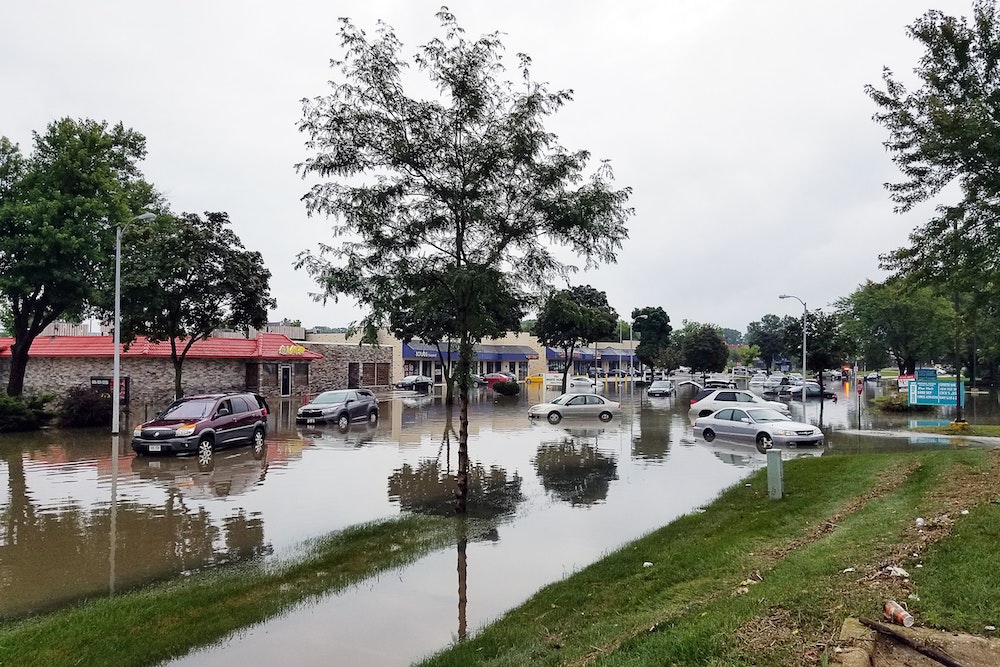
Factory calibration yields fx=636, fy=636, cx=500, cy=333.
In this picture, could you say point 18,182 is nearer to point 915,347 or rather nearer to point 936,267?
point 936,267

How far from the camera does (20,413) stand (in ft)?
78.1

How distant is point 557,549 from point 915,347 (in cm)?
6143

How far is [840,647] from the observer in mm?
4301

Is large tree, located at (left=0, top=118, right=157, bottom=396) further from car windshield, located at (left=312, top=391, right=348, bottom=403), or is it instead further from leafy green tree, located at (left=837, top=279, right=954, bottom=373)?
leafy green tree, located at (left=837, top=279, right=954, bottom=373)

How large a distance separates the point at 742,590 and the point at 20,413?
2689 centimetres

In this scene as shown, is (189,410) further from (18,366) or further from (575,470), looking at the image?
(18,366)

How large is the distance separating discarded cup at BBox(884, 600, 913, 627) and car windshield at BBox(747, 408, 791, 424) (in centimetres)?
1680

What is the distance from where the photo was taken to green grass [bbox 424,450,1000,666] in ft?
15.4

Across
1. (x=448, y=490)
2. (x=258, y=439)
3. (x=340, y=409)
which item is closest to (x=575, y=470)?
(x=448, y=490)

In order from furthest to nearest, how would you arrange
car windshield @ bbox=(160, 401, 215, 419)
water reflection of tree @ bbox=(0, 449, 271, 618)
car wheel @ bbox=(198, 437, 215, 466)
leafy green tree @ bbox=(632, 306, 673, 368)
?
leafy green tree @ bbox=(632, 306, 673, 368), car windshield @ bbox=(160, 401, 215, 419), car wheel @ bbox=(198, 437, 215, 466), water reflection of tree @ bbox=(0, 449, 271, 618)

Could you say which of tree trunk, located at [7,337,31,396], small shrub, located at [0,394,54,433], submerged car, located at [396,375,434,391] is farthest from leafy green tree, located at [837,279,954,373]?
tree trunk, located at [7,337,31,396]

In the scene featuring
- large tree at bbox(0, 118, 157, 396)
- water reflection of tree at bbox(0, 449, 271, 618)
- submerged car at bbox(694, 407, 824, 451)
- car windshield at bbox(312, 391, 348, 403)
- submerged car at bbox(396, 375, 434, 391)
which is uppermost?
large tree at bbox(0, 118, 157, 396)

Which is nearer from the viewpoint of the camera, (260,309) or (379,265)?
(379,265)

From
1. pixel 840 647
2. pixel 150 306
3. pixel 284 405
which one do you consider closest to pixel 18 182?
pixel 150 306
